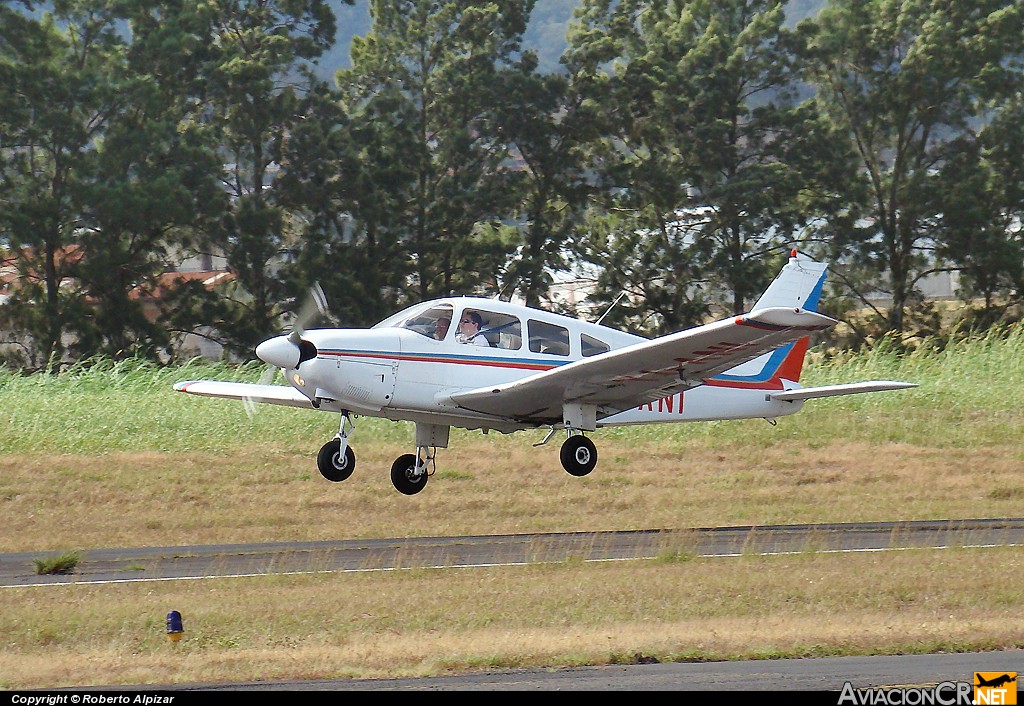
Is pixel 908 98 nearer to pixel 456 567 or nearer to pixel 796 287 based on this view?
pixel 796 287

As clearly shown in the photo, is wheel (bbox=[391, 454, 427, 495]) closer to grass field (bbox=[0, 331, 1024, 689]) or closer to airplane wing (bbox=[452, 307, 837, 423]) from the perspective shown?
grass field (bbox=[0, 331, 1024, 689])

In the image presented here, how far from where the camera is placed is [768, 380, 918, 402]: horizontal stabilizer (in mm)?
18828

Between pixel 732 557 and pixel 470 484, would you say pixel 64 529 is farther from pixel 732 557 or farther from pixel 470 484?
pixel 732 557

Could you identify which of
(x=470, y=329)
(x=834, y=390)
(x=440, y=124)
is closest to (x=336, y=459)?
(x=470, y=329)

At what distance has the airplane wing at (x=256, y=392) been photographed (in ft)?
63.5

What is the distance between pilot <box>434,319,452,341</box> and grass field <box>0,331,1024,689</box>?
3129 millimetres

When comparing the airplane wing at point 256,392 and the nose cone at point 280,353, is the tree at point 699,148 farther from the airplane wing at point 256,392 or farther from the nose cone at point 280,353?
the nose cone at point 280,353

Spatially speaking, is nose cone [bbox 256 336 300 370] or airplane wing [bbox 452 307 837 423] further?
nose cone [bbox 256 336 300 370]

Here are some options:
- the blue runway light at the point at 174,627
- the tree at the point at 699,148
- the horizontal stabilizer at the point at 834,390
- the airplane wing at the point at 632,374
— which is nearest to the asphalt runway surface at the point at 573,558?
the blue runway light at the point at 174,627

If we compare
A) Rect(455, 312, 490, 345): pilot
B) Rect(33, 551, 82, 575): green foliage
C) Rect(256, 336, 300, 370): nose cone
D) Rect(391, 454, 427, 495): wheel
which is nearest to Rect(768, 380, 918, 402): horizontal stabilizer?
Rect(455, 312, 490, 345): pilot

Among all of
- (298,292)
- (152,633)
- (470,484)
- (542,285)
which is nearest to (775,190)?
(542,285)

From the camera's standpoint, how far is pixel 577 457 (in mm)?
18625

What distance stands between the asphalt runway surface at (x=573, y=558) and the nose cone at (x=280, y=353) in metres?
3.44

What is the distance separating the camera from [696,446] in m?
31.2
